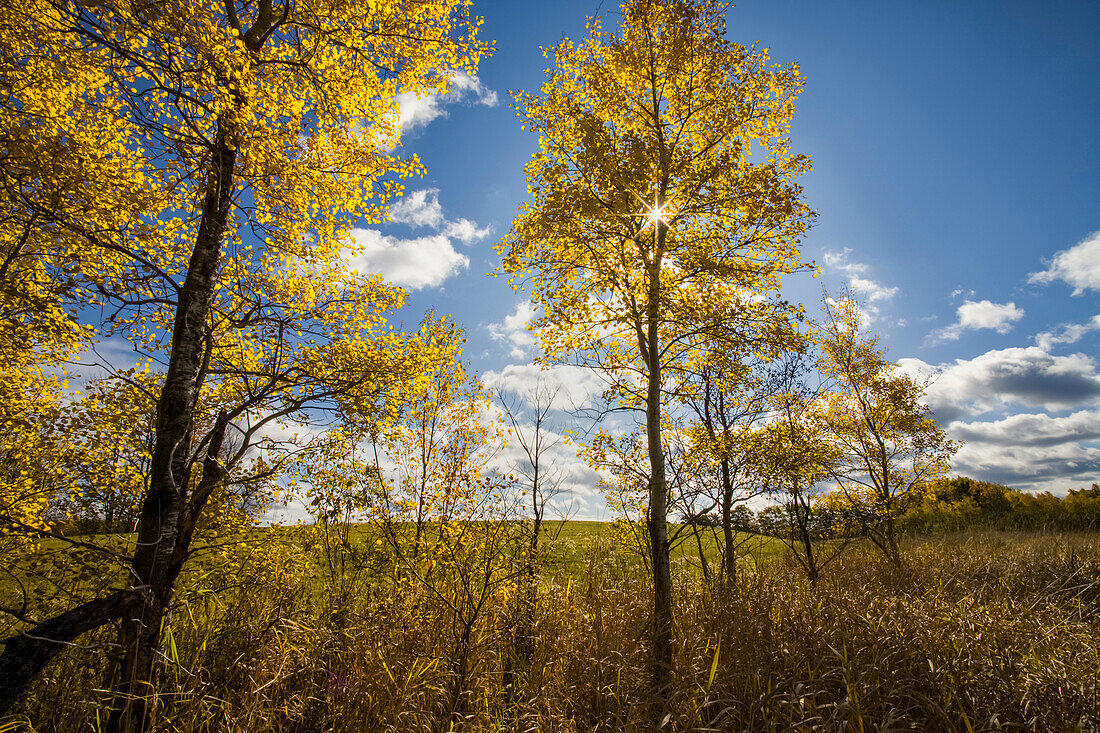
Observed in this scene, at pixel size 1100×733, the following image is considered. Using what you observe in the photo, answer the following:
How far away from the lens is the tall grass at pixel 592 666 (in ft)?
12.4

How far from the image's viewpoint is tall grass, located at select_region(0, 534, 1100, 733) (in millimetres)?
3777

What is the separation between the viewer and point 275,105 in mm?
4449

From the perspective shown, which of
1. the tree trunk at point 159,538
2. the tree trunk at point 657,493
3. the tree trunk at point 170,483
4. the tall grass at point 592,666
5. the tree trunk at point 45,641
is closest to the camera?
the tree trunk at point 45,641

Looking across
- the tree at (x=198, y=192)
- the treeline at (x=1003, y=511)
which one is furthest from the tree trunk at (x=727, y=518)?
the treeline at (x=1003, y=511)

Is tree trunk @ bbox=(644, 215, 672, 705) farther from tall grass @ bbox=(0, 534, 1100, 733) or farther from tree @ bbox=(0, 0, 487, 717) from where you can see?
tree @ bbox=(0, 0, 487, 717)

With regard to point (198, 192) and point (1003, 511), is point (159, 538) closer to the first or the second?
point (198, 192)

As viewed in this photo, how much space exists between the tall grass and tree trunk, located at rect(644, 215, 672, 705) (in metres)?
0.23

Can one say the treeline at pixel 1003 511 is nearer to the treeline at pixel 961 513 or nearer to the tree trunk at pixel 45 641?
the treeline at pixel 961 513

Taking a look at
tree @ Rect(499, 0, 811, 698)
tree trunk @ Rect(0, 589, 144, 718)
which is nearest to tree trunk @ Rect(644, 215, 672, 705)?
tree @ Rect(499, 0, 811, 698)

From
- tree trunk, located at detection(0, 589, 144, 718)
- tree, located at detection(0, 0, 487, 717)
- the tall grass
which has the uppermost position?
tree, located at detection(0, 0, 487, 717)

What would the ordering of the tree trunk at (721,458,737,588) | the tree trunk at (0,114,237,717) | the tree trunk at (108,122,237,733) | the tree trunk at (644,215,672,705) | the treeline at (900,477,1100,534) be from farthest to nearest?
the treeline at (900,477,1100,534), the tree trunk at (721,458,737,588), the tree trunk at (644,215,672,705), the tree trunk at (108,122,237,733), the tree trunk at (0,114,237,717)

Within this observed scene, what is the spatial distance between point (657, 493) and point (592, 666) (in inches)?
86.3

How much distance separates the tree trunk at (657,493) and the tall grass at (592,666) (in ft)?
0.77

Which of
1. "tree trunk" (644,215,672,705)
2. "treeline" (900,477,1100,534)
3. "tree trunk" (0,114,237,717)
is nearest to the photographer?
"tree trunk" (0,114,237,717)
